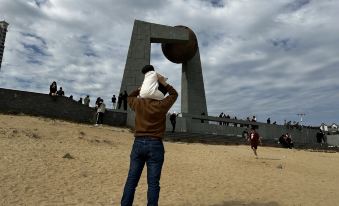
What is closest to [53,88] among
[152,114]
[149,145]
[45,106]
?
[45,106]

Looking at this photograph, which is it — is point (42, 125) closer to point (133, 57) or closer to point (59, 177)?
point (59, 177)

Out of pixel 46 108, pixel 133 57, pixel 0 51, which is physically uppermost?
pixel 0 51

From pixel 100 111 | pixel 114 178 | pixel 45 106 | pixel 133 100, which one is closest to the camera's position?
pixel 133 100

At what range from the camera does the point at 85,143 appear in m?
15.2

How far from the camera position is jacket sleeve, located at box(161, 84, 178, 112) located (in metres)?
4.76

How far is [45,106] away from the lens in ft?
71.0

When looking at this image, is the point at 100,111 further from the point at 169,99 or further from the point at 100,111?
the point at 169,99

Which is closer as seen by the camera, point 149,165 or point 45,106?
point 149,165

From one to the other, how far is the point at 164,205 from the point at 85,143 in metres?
8.77

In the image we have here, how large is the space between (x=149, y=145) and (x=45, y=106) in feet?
60.6

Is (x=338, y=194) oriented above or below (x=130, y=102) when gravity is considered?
below

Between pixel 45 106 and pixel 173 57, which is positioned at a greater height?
pixel 173 57

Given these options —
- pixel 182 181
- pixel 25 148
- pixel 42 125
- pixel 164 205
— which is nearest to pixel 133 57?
pixel 42 125

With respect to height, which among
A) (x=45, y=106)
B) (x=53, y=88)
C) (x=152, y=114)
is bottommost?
(x=152, y=114)
